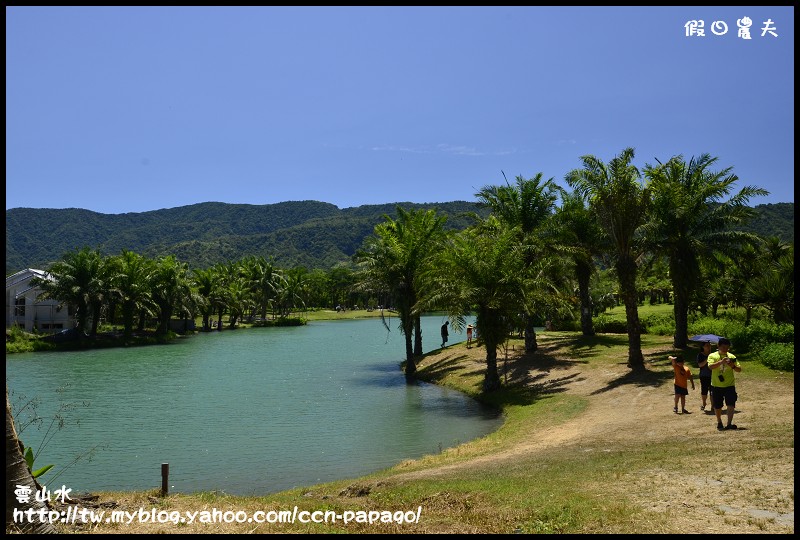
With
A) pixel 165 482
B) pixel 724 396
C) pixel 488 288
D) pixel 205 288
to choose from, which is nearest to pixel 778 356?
pixel 724 396

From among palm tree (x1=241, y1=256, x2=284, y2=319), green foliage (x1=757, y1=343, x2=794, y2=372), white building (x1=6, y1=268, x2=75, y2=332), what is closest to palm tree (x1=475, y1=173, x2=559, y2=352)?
green foliage (x1=757, y1=343, x2=794, y2=372)

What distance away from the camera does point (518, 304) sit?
84.9 ft

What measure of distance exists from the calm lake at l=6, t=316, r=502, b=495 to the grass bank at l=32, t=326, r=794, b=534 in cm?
236

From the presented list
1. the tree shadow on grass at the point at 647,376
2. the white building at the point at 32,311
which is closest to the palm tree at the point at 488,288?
the tree shadow on grass at the point at 647,376

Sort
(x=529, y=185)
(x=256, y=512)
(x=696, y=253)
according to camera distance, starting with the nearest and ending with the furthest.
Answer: (x=256, y=512) → (x=696, y=253) → (x=529, y=185)

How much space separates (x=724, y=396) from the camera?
14.3 metres

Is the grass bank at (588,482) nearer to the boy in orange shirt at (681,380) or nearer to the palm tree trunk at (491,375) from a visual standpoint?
the boy in orange shirt at (681,380)

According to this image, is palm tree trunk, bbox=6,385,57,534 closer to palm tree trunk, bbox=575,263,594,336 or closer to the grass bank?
the grass bank

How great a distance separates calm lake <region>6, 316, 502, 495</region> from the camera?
16328 mm

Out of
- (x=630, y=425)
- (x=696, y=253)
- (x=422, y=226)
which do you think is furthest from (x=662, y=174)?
(x=630, y=425)

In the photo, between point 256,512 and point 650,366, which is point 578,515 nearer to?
point 256,512

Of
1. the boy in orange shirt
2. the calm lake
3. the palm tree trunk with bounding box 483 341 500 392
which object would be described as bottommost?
the calm lake

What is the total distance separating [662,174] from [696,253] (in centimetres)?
439

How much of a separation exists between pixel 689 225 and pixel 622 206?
5.25 meters
